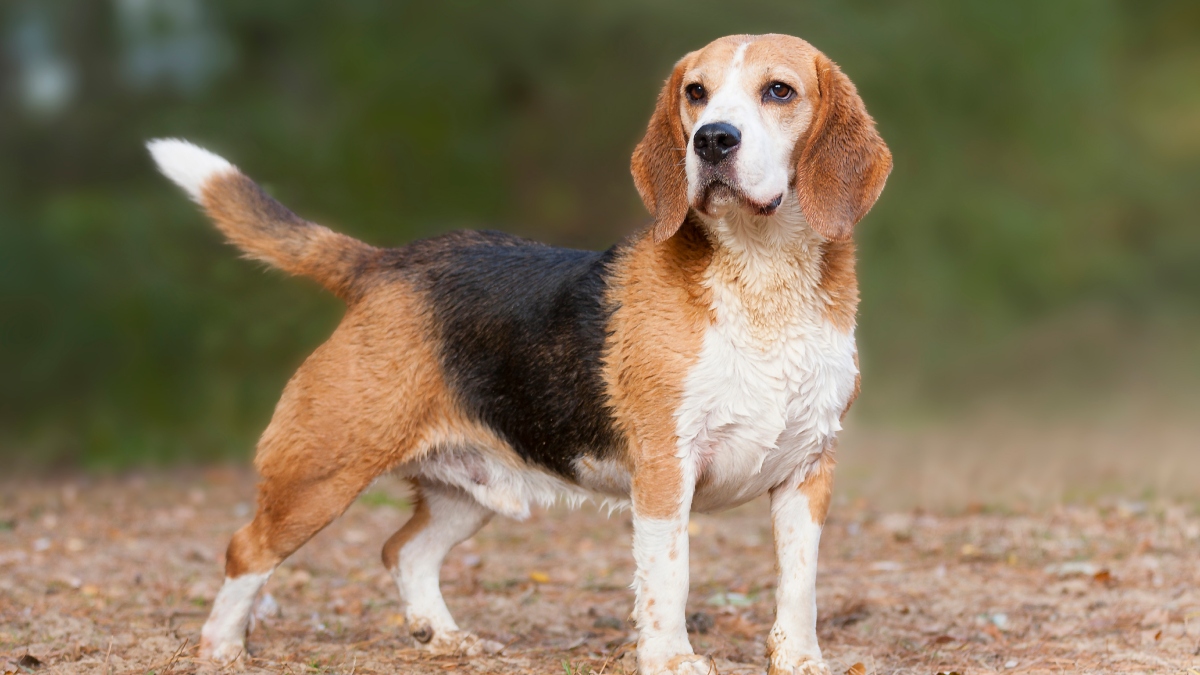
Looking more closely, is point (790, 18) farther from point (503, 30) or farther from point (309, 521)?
point (309, 521)

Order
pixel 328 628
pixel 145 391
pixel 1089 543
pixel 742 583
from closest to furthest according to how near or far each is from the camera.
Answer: pixel 328 628
pixel 742 583
pixel 1089 543
pixel 145 391

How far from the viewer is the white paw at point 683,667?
13.4ft

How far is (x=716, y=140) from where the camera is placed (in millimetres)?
3887

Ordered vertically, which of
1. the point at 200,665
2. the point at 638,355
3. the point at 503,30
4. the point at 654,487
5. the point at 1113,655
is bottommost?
the point at 200,665

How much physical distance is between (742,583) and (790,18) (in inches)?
291

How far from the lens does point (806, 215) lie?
4074 millimetres

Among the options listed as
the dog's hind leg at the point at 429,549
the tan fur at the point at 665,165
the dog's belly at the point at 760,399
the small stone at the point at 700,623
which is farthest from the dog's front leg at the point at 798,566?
the dog's hind leg at the point at 429,549

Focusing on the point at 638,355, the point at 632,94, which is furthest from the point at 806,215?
the point at 632,94

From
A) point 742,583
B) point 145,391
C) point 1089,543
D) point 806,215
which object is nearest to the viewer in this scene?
point 806,215

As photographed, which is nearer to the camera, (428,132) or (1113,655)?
(1113,655)

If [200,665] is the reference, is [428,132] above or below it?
above

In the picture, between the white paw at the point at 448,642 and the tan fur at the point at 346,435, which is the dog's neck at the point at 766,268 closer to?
the tan fur at the point at 346,435

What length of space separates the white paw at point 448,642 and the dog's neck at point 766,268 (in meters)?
1.80

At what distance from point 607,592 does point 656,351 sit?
255 centimetres
